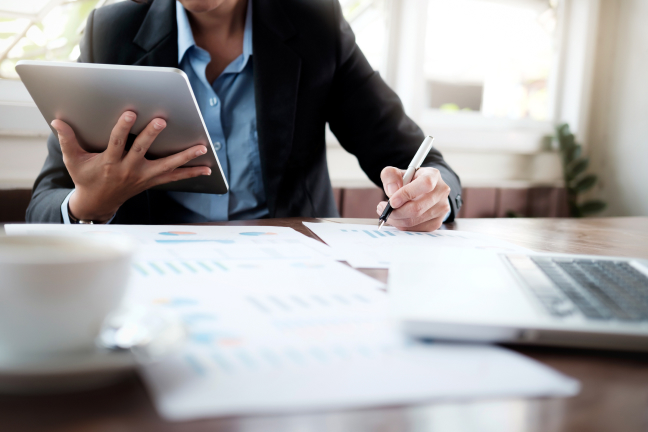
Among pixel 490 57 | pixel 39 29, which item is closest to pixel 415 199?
pixel 39 29

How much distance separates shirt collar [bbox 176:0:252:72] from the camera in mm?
1065

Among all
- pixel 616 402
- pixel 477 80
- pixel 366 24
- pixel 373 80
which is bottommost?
pixel 616 402

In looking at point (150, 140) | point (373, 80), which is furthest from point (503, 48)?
point (150, 140)

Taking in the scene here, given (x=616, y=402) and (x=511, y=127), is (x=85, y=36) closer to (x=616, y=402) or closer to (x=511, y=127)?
(x=616, y=402)

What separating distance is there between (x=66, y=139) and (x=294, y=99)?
19.3 inches

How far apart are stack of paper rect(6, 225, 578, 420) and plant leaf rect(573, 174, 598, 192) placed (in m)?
2.54

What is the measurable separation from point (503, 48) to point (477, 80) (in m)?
0.21

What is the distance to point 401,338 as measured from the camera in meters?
0.33

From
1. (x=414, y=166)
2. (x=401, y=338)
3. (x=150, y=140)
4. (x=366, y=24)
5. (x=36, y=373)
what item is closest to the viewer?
(x=36, y=373)

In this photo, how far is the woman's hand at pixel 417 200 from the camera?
2.58ft

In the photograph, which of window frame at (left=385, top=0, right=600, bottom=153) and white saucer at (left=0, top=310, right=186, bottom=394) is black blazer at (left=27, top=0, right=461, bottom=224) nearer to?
white saucer at (left=0, top=310, right=186, bottom=394)

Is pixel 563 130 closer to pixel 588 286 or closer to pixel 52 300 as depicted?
pixel 588 286

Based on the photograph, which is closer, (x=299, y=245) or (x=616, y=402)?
(x=616, y=402)

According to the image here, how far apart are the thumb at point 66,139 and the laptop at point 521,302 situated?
55 centimetres
